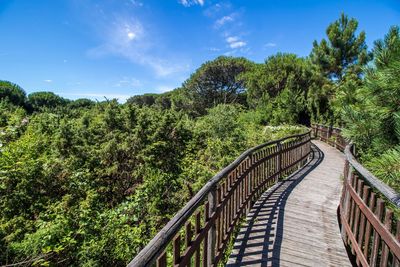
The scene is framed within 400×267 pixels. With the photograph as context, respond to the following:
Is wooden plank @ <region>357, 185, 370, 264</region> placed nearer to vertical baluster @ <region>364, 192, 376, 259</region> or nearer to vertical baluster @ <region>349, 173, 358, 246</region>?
vertical baluster @ <region>364, 192, 376, 259</region>

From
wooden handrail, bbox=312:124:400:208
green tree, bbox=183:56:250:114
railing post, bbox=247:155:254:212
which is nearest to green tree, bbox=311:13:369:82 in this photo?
wooden handrail, bbox=312:124:400:208

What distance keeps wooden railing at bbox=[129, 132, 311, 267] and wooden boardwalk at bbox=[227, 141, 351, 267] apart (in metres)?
0.25

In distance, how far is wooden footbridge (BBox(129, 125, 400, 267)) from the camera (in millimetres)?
1948

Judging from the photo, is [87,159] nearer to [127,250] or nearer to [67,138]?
[67,138]

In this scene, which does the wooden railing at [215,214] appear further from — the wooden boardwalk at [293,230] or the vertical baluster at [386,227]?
the vertical baluster at [386,227]

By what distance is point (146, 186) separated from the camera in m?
6.80

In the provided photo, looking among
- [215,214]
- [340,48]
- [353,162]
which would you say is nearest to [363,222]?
[353,162]

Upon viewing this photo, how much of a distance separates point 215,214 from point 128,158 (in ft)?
25.1

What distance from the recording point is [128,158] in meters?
9.66

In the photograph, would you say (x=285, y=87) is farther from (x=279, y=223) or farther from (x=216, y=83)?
Result: (x=279, y=223)

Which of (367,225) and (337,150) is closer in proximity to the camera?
(367,225)

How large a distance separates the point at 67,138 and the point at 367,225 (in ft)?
29.4

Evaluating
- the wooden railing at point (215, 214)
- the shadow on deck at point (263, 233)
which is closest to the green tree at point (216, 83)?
the wooden railing at point (215, 214)

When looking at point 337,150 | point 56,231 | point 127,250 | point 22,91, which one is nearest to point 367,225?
point 127,250
